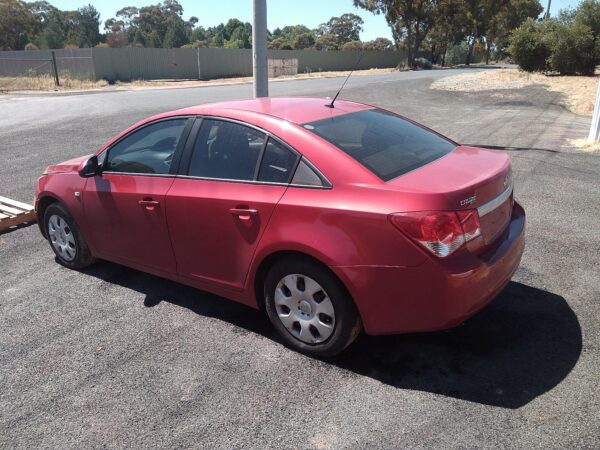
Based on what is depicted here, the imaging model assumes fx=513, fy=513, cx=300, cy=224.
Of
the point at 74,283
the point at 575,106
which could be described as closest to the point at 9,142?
the point at 74,283

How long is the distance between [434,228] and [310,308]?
96 cm

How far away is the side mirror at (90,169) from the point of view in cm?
433

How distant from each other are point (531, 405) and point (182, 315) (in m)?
2.53

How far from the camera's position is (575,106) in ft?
56.0

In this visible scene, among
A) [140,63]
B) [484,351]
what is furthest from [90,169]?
[140,63]

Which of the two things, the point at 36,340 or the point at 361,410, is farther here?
the point at 36,340

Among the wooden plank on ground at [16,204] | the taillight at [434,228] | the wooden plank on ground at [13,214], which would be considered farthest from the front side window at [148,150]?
the wooden plank on ground at [16,204]

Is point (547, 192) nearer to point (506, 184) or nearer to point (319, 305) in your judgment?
point (506, 184)

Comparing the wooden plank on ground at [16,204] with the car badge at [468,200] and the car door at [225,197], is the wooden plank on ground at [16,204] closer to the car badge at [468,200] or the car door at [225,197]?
the car door at [225,197]

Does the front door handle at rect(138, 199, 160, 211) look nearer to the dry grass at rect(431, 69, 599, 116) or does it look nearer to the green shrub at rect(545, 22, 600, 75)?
the dry grass at rect(431, 69, 599, 116)

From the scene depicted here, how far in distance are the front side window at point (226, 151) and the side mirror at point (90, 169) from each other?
108 cm

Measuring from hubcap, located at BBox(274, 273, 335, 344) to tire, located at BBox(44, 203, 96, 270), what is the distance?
2.33m

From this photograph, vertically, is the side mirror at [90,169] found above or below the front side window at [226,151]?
below

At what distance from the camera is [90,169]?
434 cm
